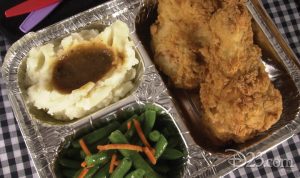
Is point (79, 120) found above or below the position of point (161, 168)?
above

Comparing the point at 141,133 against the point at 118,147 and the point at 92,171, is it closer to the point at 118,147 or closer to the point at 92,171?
the point at 118,147

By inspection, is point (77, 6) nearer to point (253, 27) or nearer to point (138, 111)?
point (138, 111)

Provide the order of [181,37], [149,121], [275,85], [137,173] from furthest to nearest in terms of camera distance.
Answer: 1. [275,85]
2. [181,37]
3. [149,121]
4. [137,173]

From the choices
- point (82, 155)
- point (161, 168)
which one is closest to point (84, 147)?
point (82, 155)

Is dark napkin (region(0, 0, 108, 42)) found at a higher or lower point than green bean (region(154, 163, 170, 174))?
higher

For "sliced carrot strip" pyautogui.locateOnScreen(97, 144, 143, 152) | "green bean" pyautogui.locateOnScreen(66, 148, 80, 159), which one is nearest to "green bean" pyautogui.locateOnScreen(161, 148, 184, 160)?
"sliced carrot strip" pyautogui.locateOnScreen(97, 144, 143, 152)

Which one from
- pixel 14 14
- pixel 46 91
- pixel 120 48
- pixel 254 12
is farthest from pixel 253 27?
pixel 14 14

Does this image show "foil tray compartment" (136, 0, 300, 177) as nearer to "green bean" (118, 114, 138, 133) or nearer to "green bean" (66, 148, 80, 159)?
"green bean" (118, 114, 138, 133)
